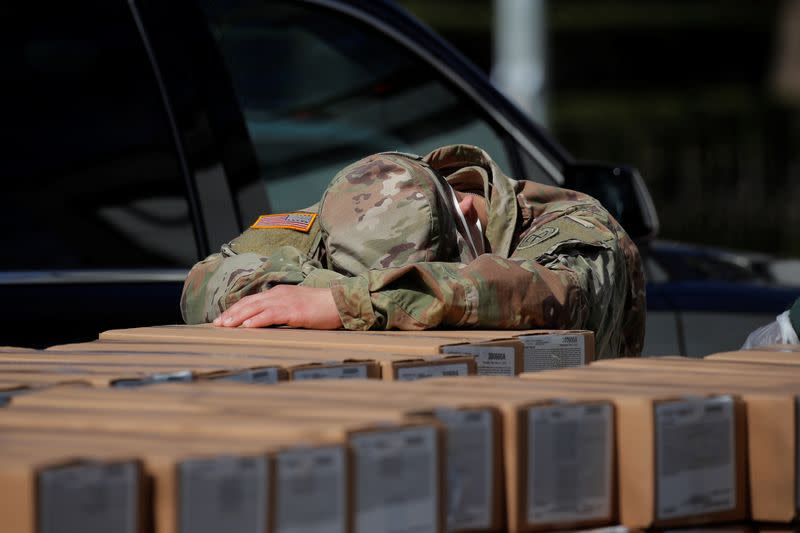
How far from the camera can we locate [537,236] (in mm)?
2926

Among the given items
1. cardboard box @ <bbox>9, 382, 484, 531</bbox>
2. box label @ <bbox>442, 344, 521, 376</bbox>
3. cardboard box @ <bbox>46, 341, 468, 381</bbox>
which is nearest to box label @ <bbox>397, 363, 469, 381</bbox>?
cardboard box @ <bbox>46, 341, 468, 381</bbox>

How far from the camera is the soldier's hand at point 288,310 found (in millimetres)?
2654

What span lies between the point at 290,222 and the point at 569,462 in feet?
4.38

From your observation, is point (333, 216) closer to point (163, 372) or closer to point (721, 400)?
point (163, 372)

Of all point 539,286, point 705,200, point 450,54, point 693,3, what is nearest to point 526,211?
point 539,286

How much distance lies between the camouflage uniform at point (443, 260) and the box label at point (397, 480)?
0.94 meters

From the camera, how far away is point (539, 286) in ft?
8.78

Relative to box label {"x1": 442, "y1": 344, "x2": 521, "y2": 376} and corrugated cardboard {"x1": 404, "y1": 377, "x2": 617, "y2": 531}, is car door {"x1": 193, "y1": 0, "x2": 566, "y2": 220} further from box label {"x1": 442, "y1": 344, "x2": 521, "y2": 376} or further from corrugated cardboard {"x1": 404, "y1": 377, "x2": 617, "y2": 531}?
corrugated cardboard {"x1": 404, "y1": 377, "x2": 617, "y2": 531}

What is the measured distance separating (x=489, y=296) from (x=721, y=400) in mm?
Result: 754

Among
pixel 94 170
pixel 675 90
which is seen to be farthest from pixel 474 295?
pixel 675 90

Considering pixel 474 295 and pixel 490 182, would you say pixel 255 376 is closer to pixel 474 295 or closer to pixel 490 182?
pixel 474 295

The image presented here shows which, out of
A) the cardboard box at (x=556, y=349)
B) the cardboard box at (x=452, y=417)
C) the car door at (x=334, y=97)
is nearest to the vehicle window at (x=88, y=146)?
the car door at (x=334, y=97)

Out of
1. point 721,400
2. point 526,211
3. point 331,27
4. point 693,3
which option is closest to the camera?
point 721,400

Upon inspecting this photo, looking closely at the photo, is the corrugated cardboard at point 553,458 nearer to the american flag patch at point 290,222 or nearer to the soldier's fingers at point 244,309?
the soldier's fingers at point 244,309
